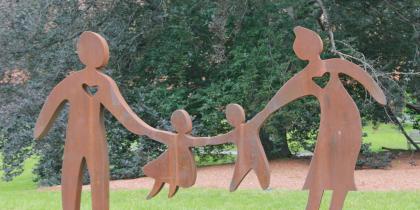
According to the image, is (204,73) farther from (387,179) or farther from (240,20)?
(387,179)

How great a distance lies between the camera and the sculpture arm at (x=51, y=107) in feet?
14.4

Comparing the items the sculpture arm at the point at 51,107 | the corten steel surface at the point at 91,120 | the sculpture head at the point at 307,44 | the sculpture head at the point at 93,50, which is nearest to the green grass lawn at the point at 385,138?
the sculpture arm at the point at 51,107

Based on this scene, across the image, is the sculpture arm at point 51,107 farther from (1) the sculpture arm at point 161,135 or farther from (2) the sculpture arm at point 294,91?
(2) the sculpture arm at point 294,91

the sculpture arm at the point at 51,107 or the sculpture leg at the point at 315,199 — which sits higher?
the sculpture arm at the point at 51,107

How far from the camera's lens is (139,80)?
14.0m

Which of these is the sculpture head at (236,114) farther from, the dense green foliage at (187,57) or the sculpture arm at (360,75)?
the dense green foliage at (187,57)

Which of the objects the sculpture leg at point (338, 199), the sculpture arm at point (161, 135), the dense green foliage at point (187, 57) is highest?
the dense green foliage at point (187, 57)

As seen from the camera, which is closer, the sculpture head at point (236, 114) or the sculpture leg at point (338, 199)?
the sculpture leg at point (338, 199)

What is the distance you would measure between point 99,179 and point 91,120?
1.21ft

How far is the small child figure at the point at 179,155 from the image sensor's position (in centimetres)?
389

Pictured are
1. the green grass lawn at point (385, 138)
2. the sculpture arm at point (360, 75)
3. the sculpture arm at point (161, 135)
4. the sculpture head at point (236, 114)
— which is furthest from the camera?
the green grass lawn at point (385, 138)

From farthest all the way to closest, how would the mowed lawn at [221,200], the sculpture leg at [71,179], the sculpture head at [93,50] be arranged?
the mowed lawn at [221,200] → the sculpture leg at [71,179] → the sculpture head at [93,50]

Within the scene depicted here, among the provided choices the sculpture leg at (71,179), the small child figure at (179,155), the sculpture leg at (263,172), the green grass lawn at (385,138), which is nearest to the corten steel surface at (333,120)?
the sculpture leg at (263,172)

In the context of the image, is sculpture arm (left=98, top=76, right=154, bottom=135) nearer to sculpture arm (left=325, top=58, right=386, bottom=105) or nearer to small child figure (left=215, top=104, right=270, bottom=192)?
small child figure (left=215, top=104, right=270, bottom=192)
